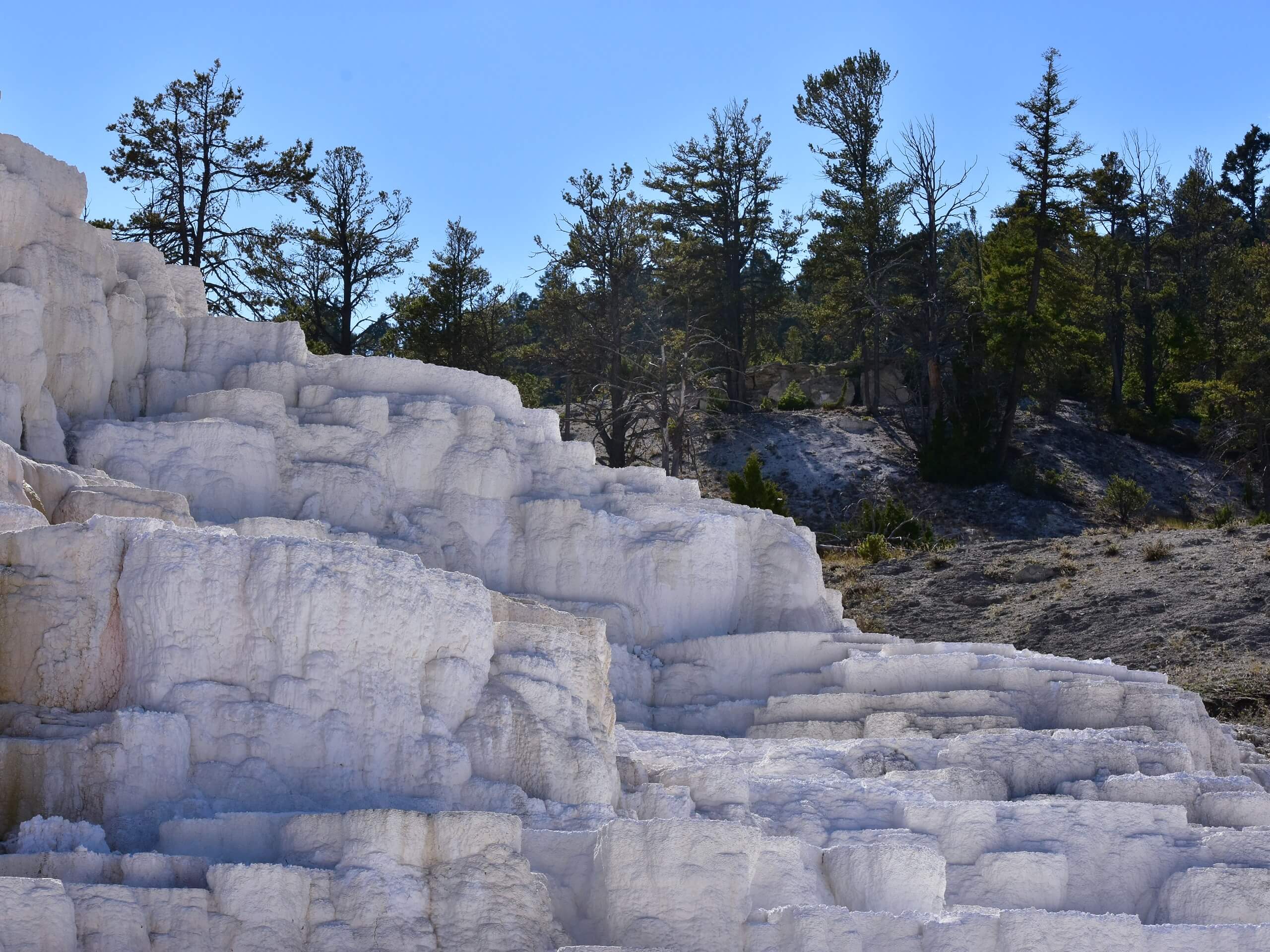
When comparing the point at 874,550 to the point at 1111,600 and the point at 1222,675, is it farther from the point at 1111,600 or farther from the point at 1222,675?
the point at 1222,675

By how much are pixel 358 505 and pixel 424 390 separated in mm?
2438

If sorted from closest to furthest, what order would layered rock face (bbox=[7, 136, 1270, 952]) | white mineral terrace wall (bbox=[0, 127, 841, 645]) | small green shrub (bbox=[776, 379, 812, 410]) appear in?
layered rock face (bbox=[7, 136, 1270, 952]) < white mineral terrace wall (bbox=[0, 127, 841, 645]) < small green shrub (bbox=[776, 379, 812, 410])

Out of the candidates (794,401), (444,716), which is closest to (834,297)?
(794,401)

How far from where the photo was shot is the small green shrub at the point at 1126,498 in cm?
3553

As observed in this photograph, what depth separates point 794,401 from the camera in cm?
4362

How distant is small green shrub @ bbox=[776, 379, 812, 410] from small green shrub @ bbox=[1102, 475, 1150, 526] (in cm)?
912

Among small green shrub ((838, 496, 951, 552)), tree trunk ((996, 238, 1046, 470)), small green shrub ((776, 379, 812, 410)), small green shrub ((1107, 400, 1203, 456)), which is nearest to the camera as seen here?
small green shrub ((838, 496, 951, 552))

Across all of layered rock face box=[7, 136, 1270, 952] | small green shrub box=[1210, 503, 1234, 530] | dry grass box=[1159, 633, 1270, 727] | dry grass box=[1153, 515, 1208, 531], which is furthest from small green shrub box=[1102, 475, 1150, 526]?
layered rock face box=[7, 136, 1270, 952]

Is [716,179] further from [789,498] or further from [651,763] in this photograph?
[651,763]

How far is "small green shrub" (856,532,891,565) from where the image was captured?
107 feet

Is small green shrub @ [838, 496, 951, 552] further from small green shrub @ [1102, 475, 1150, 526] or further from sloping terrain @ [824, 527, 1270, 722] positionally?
small green shrub @ [1102, 475, 1150, 526]

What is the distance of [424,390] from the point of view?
76.8ft

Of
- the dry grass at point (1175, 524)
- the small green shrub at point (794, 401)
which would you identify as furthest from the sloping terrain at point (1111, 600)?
the small green shrub at point (794, 401)

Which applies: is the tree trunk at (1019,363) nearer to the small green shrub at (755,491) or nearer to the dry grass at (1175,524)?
the dry grass at (1175,524)
